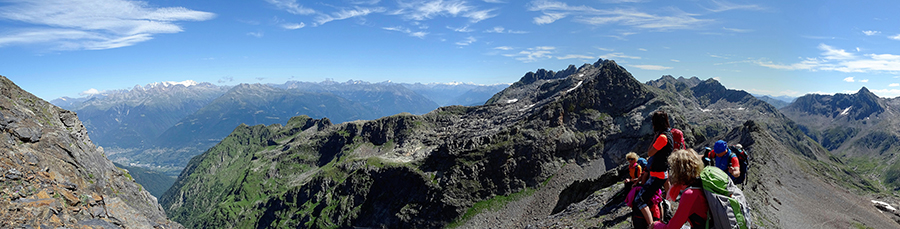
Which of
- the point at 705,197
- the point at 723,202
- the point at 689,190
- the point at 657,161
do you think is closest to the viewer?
the point at 723,202

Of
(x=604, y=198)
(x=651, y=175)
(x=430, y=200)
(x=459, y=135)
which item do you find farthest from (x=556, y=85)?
(x=651, y=175)

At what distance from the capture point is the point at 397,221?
4306 inches

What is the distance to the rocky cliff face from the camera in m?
18.1

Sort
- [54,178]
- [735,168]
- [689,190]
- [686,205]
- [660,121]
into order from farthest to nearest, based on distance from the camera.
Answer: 1. [54,178]
2. [735,168]
3. [660,121]
4. [686,205]
5. [689,190]

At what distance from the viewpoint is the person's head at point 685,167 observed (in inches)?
281

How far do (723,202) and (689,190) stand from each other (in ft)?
1.96

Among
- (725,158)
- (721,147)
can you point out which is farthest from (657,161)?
(721,147)

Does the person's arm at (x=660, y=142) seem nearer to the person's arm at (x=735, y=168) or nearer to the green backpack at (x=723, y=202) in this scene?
the person's arm at (x=735, y=168)

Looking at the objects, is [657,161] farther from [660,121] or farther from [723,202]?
[723,202]

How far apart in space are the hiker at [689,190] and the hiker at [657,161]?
16.1 ft

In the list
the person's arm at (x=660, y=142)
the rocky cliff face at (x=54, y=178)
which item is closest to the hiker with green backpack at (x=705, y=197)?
the person's arm at (x=660, y=142)

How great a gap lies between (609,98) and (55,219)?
473 ft

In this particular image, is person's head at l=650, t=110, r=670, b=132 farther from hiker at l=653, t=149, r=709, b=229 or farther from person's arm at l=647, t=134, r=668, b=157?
hiker at l=653, t=149, r=709, b=229

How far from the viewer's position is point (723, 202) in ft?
21.2
